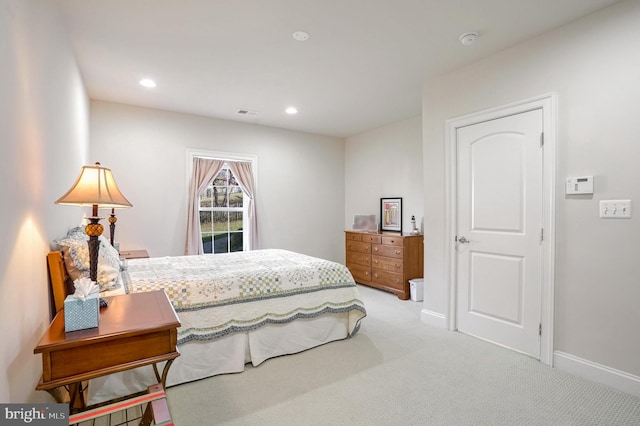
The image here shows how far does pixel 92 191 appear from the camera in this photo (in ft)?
5.45

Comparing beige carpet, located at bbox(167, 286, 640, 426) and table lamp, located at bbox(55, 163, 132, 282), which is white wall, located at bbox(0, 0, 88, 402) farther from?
beige carpet, located at bbox(167, 286, 640, 426)

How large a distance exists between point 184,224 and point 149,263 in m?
1.57

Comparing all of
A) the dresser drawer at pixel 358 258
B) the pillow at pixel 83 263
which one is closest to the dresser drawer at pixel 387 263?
the dresser drawer at pixel 358 258

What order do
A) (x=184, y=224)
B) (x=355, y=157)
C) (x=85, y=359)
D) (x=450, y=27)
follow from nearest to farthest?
(x=85, y=359) → (x=450, y=27) → (x=184, y=224) → (x=355, y=157)

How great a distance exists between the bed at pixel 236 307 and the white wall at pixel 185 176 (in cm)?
142

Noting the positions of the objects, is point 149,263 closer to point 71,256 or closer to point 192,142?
point 71,256

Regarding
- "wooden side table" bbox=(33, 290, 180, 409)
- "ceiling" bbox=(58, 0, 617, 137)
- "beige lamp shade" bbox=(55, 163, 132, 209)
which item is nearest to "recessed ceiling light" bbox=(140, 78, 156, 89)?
"ceiling" bbox=(58, 0, 617, 137)

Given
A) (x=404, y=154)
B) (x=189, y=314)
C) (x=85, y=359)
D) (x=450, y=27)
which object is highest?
(x=450, y=27)

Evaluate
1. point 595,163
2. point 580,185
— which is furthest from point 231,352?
point 595,163

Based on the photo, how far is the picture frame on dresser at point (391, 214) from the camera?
5.09m

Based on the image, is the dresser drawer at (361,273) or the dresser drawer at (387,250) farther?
the dresser drawer at (361,273)

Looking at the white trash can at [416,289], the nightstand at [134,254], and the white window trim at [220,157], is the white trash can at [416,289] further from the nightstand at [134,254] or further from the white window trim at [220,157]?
the nightstand at [134,254]

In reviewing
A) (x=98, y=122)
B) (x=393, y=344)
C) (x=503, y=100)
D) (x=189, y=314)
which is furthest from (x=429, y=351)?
(x=98, y=122)

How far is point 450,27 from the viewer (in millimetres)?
2453
